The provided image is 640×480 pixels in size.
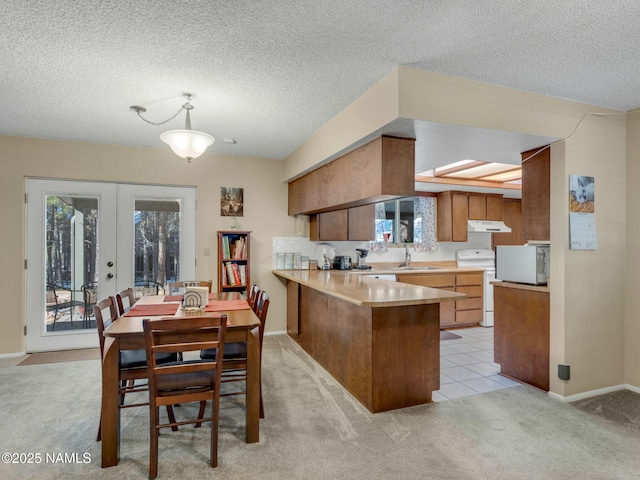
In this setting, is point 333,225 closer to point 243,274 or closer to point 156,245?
point 243,274

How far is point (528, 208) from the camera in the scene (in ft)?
10.5

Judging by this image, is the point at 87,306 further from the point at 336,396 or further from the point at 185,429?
the point at 336,396

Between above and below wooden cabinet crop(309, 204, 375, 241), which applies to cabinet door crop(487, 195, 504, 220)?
above

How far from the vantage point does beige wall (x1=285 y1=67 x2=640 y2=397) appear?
2.62m

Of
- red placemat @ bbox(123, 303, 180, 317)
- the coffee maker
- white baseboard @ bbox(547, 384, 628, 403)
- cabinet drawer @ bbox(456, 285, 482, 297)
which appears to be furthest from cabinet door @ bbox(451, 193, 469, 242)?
red placemat @ bbox(123, 303, 180, 317)

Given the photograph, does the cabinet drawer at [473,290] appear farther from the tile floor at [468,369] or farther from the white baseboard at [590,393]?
the white baseboard at [590,393]

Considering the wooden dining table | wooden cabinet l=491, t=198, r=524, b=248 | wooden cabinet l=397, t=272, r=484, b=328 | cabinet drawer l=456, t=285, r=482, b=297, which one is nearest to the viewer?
the wooden dining table

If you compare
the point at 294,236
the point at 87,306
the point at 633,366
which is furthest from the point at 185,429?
the point at 633,366

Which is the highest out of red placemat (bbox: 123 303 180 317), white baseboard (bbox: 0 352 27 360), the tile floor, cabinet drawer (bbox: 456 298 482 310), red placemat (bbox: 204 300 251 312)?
red placemat (bbox: 204 300 251 312)

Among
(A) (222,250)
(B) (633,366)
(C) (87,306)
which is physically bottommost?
(B) (633,366)

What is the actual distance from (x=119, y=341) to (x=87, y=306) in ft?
8.94

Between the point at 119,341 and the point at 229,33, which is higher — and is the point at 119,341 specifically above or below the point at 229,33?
below

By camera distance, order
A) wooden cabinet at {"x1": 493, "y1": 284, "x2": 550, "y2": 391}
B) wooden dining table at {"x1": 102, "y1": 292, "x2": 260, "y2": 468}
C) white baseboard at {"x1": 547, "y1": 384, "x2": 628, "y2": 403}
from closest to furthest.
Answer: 1. wooden dining table at {"x1": 102, "y1": 292, "x2": 260, "y2": 468}
2. white baseboard at {"x1": 547, "y1": 384, "x2": 628, "y2": 403}
3. wooden cabinet at {"x1": 493, "y1": 284, "x2": 550, "y2": 391}

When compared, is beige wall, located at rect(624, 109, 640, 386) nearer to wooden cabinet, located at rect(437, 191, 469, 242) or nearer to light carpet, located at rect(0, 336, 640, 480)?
light carpet, located at rect(0, 336, 640, 480)
